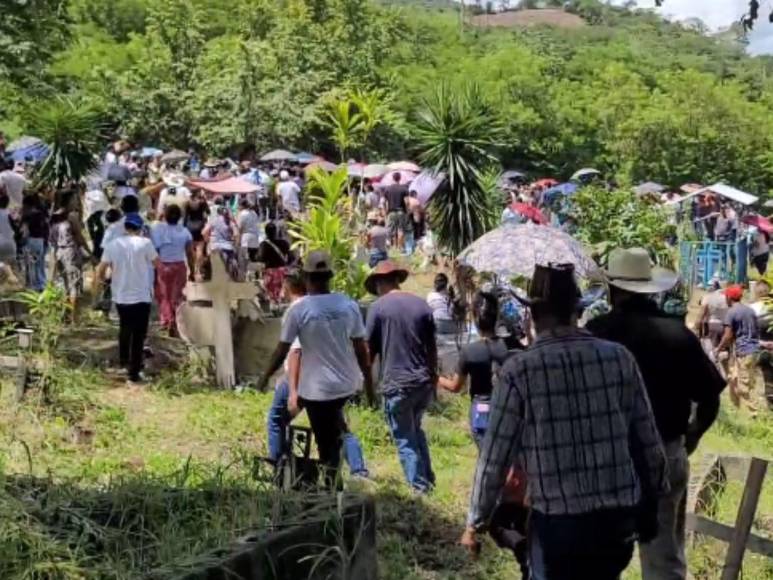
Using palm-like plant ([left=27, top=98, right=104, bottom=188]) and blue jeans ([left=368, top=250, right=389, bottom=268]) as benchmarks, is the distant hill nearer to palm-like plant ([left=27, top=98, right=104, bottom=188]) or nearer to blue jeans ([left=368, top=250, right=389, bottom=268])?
blue jeans ([left=368, top=250, right=389, bottom=268])

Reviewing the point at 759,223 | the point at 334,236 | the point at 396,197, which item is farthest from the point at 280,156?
the point at 334,236

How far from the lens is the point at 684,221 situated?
24.7 meters

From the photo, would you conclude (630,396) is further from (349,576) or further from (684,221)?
(684,221)

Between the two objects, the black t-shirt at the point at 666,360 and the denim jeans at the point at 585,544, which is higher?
the black t-shirt at the point at 666,360

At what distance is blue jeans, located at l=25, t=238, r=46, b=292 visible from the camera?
1355 centimetres

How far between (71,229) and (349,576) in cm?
893

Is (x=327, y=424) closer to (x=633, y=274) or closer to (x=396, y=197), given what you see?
(x=633, y=274)

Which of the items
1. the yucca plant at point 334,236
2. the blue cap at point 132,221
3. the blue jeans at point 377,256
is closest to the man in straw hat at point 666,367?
the yucca plant at point 334,236

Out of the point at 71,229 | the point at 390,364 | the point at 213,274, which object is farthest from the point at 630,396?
the point at 71,229

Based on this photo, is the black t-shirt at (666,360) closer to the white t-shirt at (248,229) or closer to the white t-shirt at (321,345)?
the white t-shirt at (321,345)

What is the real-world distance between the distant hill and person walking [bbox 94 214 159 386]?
114 meters

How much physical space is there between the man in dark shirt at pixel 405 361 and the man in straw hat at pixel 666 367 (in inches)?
91.8

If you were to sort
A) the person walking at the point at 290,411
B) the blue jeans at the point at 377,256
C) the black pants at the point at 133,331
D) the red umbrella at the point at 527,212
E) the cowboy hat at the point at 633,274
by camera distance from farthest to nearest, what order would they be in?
the red umbrella at the point at 527,212, the blue jeans at the point at 377,256, the black pants at the point at 133,331, the person walking at the point at 290,411, the cowboy hat at the point at 633,274

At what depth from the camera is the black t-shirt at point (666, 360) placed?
495 cm
